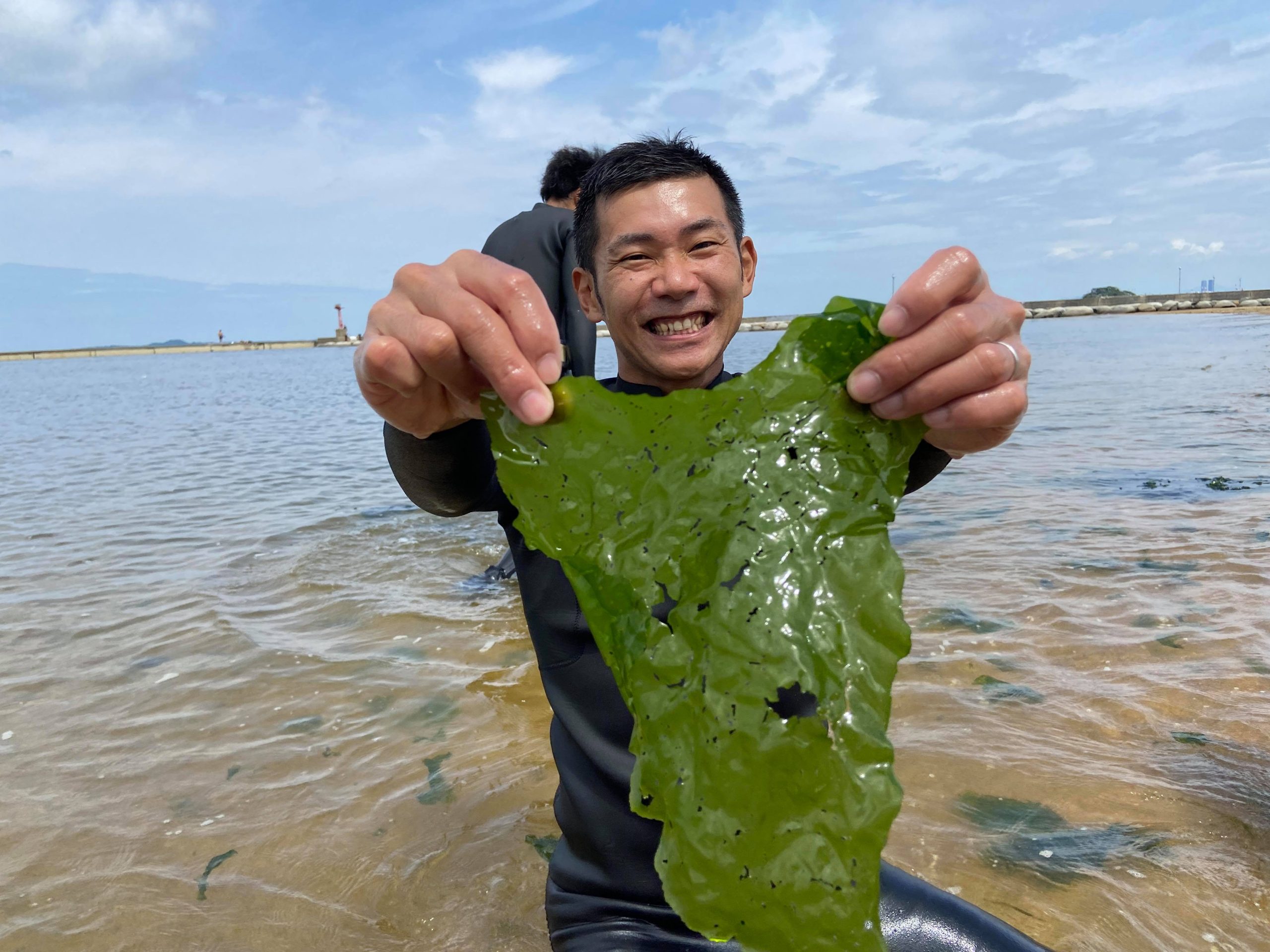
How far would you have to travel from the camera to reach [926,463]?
6.34 ft

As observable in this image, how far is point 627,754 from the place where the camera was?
1927 millimetres

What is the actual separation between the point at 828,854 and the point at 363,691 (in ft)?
11.5

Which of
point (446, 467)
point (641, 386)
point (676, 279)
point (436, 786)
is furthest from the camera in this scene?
point (436, 786)

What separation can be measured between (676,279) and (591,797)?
51.1 inches

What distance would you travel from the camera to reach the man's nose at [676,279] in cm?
206

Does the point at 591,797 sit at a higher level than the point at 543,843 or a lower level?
higher

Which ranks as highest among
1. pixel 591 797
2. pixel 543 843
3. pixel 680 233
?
pixel 680 233

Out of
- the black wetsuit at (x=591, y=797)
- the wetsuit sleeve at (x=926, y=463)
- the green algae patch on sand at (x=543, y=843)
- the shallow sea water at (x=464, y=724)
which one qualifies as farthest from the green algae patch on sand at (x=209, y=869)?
the wetsuit sleeve at (x=926, y=463)

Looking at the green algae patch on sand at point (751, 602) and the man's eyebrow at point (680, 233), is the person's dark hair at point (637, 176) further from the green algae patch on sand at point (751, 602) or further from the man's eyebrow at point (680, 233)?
the green algae patch on sand at point (751, 602)

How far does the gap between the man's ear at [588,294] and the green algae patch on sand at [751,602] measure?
873 mm

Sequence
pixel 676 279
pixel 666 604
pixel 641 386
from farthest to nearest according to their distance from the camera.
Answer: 1. pixel 641 386
2. pixel 676 279
3. pixel 666 604

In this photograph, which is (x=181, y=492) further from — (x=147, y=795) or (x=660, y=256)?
(x=660, y=256)

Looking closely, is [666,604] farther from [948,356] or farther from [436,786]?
[436,786]

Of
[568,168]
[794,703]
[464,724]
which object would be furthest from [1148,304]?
[794,703]
